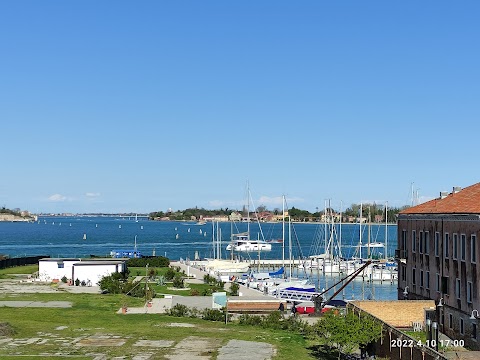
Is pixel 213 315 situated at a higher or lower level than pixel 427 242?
lower

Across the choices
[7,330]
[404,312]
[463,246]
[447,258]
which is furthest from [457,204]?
[7,330]

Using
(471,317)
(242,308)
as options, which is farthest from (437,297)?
(242,308)

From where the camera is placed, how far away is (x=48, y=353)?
4034 cm

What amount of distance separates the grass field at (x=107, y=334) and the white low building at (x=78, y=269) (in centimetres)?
1932

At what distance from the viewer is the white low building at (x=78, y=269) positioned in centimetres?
8169

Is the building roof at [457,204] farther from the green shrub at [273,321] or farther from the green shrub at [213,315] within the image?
the green shrub at [213,315]

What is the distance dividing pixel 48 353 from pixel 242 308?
22942mm

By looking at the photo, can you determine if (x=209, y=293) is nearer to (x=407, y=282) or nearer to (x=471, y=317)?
(x=407, y=282)

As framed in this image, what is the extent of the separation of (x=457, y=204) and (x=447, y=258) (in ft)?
12.7

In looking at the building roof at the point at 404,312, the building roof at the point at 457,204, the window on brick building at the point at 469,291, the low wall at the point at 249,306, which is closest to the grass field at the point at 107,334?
the low wall at the point at 249,306

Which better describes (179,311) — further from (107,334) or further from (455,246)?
(455,246)

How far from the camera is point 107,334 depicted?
155ft

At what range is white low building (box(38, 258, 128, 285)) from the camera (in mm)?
81688

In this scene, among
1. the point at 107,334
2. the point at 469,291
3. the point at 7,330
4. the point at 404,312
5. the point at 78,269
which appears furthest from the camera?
the point at 78,269
